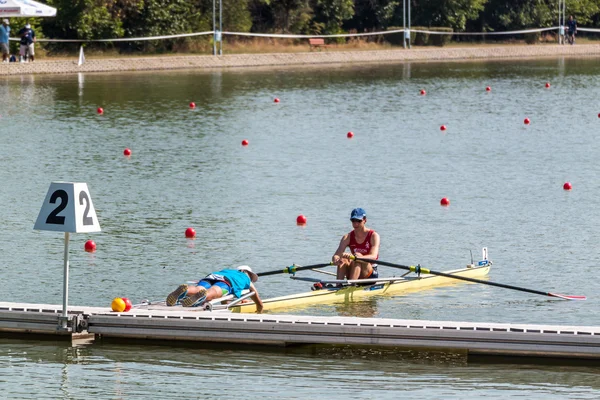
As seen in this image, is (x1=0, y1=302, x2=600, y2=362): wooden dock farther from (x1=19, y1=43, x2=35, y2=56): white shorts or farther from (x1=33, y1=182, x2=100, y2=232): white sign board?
(x1=19, y1=43, x2=35, y2=56): white shorts

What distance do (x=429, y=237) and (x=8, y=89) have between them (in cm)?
2697

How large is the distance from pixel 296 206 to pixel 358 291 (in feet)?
23.7

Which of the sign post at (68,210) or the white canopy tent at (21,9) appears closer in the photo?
the sign post at (68,210)

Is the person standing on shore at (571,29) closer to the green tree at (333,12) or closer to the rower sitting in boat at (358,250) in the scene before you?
the green tree at (333,12)

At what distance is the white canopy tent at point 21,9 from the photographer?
1845 inches

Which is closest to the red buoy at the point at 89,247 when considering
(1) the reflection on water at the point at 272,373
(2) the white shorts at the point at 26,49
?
(1) the reflection on water at the point at 272,373

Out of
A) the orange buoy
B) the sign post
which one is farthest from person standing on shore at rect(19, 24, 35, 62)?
the sign post

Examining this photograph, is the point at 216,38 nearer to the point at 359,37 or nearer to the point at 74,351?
the point at 359,37

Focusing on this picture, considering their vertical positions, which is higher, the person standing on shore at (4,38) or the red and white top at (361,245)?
the person standing on shore at (4,38)

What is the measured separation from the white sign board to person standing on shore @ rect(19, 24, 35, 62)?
124 ft

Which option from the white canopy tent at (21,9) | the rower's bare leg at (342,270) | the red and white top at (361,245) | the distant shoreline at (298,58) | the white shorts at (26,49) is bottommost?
the rower's bare leg at (342,270)

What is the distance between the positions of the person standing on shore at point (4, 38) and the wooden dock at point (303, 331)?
36832 millimetres

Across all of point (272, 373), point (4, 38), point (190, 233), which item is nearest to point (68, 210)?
point (272, 373)

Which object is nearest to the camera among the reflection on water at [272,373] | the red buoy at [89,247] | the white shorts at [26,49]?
the reflection on water at [272,373]
